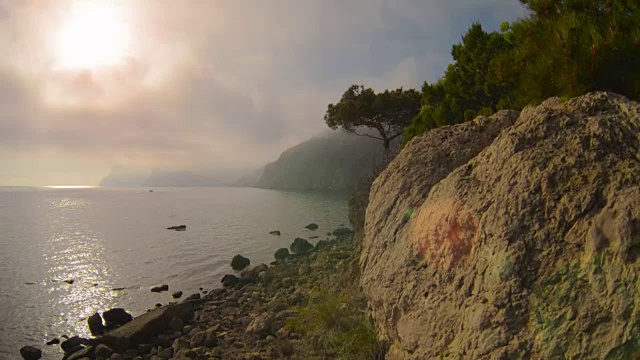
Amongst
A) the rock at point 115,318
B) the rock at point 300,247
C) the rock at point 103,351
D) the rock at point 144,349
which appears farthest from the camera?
the rock at point 300,247

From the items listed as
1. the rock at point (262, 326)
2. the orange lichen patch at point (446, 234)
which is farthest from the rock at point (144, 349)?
the orange lichen patch at point (446, 234)

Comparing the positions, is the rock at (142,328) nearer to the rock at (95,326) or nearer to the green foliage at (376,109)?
the rock at (95,326)

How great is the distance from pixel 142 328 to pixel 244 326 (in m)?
3.22

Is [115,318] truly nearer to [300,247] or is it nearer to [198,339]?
[198,339]

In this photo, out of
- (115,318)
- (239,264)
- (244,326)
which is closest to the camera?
(244,326)

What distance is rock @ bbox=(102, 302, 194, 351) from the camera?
35.3ft

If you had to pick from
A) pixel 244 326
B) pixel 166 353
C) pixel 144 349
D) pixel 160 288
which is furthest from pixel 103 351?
pixel 160 288

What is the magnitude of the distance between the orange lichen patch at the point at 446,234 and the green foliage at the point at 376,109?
83.5 feet

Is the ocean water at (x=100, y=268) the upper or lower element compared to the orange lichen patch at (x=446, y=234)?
lower

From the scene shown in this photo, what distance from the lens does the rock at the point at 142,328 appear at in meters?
10.8

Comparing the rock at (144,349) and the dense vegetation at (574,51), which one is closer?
the dense vegetation at (574,51)

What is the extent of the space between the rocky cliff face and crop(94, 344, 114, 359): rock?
955 cm

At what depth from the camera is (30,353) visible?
11.3 m

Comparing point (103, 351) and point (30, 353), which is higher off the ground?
point (103, 351)
